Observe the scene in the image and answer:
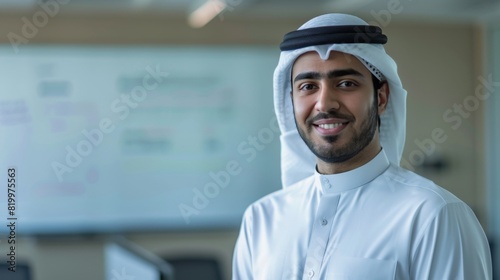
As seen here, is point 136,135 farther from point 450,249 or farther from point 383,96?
point 450,249

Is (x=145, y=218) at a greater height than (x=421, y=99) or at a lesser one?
lesser

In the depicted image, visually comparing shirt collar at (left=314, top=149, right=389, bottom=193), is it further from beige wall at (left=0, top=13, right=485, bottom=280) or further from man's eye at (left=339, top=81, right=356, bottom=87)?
beige wall at (left=0, top=13, right=485, bottom=280)

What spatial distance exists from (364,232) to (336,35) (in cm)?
41

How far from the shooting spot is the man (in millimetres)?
1619

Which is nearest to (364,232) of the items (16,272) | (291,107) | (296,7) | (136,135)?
(291,107)

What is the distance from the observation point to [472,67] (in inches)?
294

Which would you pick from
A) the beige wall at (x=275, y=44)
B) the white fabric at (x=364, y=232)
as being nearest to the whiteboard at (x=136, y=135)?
the beige wall at (x=275, y=44)

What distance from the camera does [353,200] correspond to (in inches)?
71.9

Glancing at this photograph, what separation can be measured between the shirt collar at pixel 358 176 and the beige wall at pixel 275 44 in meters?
4.87

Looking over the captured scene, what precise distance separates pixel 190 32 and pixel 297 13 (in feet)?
2.96

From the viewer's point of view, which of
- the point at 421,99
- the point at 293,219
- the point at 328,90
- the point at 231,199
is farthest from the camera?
the point at 421,99

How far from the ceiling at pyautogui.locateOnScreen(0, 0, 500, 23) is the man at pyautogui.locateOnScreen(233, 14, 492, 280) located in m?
4.55

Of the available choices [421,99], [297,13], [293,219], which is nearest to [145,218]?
[297,13]

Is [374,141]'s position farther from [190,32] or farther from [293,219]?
[190,32]
